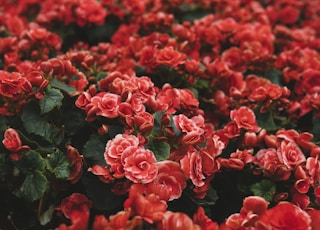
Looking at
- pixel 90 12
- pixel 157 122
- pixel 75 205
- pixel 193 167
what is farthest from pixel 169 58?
pixel 90 12

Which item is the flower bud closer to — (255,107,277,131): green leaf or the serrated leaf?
(255,107,277,131): green leaf

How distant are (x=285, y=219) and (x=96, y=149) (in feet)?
2.22

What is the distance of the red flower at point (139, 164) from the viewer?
4.72 ft

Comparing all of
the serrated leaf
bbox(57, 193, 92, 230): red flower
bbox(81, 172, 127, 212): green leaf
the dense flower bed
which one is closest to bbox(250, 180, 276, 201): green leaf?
the dense flower bed

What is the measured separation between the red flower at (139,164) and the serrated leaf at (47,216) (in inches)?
13.3

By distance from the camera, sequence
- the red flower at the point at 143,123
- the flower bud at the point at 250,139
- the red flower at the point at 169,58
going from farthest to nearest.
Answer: the red flower at the point at 169,58, the flower bud at the point at 250,139, the red flower at the point at 143,123

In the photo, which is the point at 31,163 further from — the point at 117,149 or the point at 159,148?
the point at 159,148

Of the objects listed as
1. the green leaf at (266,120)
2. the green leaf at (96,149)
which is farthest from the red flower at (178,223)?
the green leaf at (266,120)

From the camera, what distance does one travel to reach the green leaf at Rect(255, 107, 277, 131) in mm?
2018

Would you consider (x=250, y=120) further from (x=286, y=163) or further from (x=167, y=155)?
(x=167, y=155)

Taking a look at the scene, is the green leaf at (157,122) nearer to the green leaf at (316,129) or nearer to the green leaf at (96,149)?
the green leaf at (96,149)

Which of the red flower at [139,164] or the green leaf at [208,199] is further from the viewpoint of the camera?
the green leaf at [208,199]

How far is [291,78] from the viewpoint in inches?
92.7

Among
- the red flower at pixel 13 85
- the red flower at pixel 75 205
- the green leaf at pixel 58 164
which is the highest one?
the red flower at pixel 13 85
